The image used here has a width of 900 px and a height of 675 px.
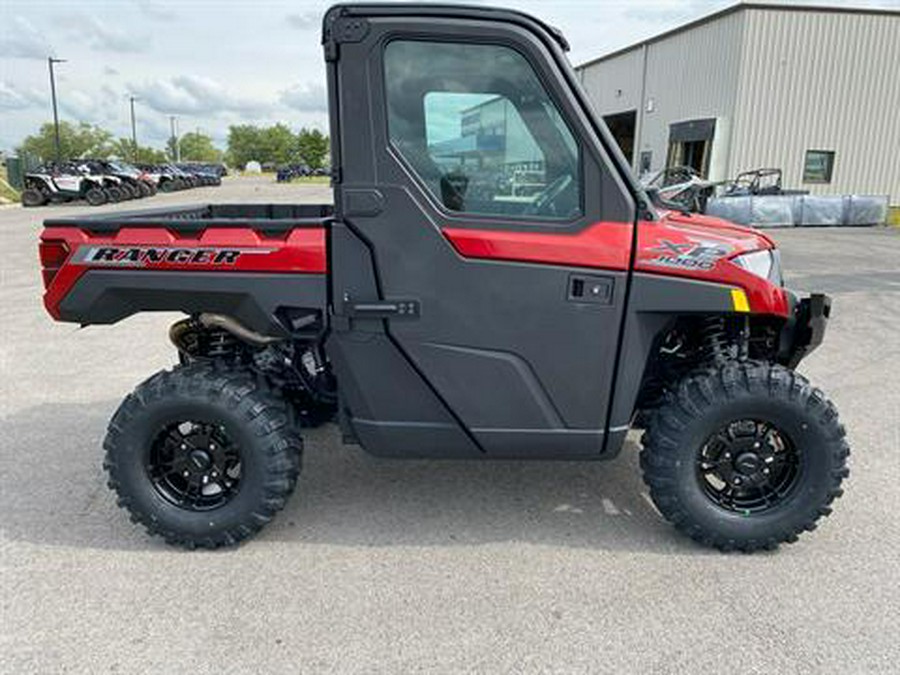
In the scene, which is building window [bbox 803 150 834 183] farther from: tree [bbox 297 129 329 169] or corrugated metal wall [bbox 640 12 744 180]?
tree [bbox 297 129 329 169]

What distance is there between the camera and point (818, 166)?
23578 millimetres

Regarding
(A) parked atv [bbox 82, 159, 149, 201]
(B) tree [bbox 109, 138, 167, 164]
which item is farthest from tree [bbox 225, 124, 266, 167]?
(A) parked atv [bbox 82, 159, 149, 201]

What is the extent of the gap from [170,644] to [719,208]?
17869 millimetres

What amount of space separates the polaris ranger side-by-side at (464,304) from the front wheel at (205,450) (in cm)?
1

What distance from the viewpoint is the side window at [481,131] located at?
280 cm

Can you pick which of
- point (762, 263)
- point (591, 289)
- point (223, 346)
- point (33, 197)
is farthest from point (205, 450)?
point (33, 197)

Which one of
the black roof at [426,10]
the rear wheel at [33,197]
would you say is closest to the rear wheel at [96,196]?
the rear wheel at [33,197]

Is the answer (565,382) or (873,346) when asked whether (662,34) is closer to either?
(873,346)

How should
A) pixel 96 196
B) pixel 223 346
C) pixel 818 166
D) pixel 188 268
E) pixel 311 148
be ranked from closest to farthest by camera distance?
1. pixel 188 268
2. pixel 223 346
3. pixel 818 166
4. pixel 96 196
5. pixel 311 148

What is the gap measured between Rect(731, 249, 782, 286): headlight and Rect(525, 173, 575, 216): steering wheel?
0.82 meters

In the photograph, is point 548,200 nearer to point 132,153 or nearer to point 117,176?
point 117,176

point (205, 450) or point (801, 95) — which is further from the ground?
point (801, 95)

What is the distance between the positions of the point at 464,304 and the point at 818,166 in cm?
2503

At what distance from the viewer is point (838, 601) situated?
2.82 m
